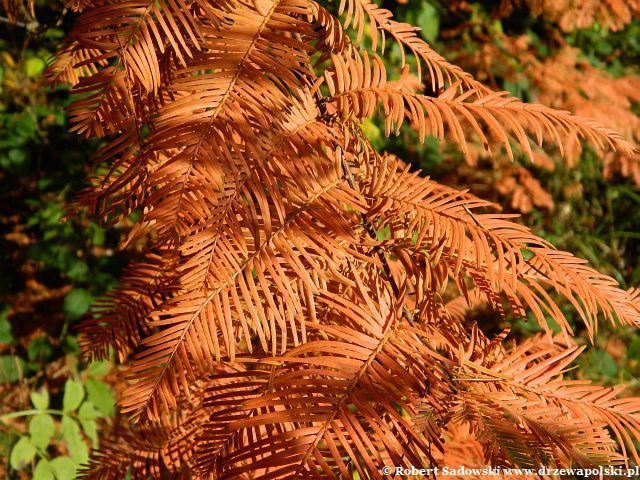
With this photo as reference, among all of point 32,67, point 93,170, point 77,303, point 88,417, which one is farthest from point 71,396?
point 32,67

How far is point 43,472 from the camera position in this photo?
4.64 ft

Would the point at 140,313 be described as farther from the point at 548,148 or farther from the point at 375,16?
the point at 548,148

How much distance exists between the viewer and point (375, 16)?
2.28 feet

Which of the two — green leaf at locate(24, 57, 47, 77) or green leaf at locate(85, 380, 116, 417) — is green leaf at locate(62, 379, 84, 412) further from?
green leaf at locate(24, 57, 47, 77)

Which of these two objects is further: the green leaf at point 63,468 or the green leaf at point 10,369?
the green leaf at point 10,369

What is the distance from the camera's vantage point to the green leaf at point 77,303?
70.1 inches

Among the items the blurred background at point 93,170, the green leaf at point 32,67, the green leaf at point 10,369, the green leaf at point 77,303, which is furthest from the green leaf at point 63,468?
the green leaf at point 32,67

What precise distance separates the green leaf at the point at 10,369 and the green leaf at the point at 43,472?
0.60 metres

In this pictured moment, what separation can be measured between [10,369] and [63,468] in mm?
650

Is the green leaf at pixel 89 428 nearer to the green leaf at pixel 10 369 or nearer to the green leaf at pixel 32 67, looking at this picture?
the green leaf at pixel 10 369

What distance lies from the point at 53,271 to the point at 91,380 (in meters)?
0.51

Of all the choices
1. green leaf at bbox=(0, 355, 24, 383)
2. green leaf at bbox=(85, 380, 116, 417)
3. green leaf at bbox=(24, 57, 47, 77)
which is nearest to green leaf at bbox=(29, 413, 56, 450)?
green leaf at bbox=(85, 380, 116, 417)

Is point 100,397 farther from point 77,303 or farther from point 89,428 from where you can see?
point 77,303

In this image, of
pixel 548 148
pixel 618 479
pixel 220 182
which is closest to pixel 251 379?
pixel 220 182
